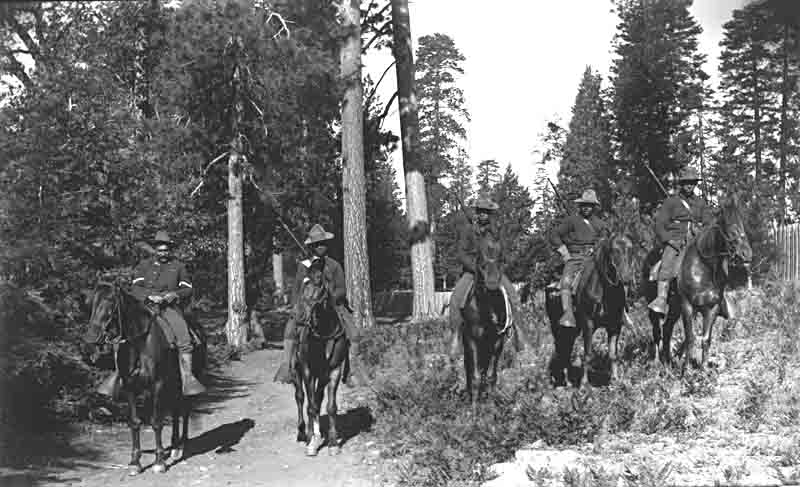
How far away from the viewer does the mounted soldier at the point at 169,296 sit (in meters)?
11.2

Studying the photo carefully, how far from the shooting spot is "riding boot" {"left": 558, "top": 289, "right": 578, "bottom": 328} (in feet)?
38.9

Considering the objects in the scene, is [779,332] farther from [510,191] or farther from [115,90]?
[510,191]

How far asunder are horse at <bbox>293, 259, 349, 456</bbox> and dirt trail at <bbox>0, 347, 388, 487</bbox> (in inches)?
14.2

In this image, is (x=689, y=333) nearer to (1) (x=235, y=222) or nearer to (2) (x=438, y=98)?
(1) (x=235, y=222)

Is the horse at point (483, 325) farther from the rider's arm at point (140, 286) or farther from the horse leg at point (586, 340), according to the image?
the rider's arm at point (140, 286)

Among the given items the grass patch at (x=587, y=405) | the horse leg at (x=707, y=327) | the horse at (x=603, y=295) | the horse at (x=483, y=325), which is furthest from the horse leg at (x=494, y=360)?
the horse leg at (x=707, y=327)

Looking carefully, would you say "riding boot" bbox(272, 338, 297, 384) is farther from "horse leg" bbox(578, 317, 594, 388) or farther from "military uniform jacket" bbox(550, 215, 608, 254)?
"military uniform jacket" bbox(550, 215, 608, 254)

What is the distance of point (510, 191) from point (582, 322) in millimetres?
17582

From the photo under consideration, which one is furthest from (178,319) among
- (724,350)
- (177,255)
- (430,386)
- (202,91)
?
(202,91)

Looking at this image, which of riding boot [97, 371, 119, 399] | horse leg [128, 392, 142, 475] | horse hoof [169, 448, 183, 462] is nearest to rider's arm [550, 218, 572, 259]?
horse hoof [169, 448, 183, 462]

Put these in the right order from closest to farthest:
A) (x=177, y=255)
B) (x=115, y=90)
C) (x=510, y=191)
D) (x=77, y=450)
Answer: (x=77, y=450) → (x=115, y=90) → (x=177, y=255) → (x=510, y=191)

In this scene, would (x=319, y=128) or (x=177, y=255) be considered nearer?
(x=177, y=255)

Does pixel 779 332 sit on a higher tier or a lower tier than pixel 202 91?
lower

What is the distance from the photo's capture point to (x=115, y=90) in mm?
14594
